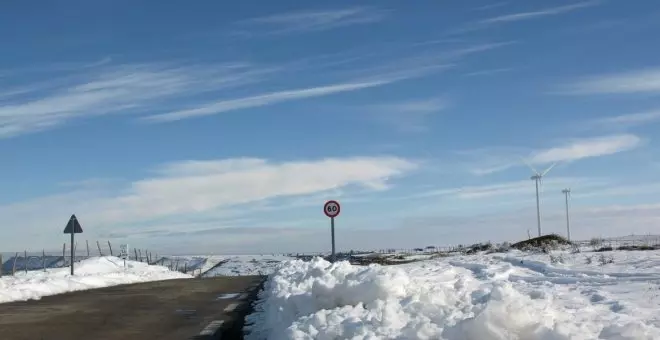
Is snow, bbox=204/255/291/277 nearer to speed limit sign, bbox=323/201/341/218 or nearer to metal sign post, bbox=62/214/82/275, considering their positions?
metal sign post, bbox=62/214/82/275

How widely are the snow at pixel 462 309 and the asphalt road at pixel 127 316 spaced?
37.2 inches

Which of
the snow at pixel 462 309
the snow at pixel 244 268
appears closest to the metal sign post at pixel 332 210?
the snow at pixel 462 309

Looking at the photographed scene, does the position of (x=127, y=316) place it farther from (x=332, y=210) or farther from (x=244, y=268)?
(x=244, y=268)

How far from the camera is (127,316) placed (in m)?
15.7

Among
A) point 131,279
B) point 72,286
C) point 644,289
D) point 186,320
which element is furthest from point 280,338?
point 131,279

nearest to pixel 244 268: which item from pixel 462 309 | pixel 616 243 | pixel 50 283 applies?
pixel 616 243

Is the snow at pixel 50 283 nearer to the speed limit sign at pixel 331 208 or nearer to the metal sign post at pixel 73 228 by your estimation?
the metal sign post at pixel 73 228

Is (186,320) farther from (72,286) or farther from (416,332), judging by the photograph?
(72,286)

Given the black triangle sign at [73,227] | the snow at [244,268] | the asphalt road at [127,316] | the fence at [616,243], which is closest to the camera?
the asphalt road at [127,316]

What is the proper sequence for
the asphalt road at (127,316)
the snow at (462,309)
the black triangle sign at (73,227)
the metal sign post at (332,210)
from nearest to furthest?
the snow at (462,309), the asphalt road at (127,316), the metal sign post at (332,210), the black triangle sign at (73,227)

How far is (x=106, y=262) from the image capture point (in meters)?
46.2

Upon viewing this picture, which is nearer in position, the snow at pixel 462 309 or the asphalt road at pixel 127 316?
the snow at pixel 462 309

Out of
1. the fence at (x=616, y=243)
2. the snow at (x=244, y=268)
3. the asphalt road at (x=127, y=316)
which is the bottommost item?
the snow at (x=244, y=268)

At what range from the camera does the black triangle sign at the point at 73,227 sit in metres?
30.4
